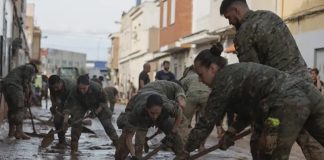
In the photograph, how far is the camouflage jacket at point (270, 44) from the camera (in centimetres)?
598

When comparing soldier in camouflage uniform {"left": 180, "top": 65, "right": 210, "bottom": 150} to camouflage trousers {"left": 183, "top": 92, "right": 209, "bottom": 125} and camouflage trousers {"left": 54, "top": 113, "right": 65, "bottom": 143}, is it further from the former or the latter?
camouflage trousers {"left": 54, "top": 113, "right": 65, "bottom": 143}

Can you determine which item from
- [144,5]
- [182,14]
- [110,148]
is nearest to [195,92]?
[110,148]

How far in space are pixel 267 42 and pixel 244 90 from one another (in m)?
0.86

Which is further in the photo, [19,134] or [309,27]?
[309,27]

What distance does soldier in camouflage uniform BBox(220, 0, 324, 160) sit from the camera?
235 inches

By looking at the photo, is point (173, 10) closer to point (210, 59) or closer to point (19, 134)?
point (19, 134)

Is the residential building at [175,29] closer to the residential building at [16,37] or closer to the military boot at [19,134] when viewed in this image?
the residential building at [16,37]

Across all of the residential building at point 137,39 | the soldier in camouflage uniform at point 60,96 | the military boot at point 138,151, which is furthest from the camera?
the residential building at point 137,39

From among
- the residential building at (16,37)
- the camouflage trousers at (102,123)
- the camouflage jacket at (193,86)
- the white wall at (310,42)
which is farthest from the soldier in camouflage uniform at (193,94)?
the residential building at (16,37)

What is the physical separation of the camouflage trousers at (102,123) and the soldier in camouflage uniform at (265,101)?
5.41 metres

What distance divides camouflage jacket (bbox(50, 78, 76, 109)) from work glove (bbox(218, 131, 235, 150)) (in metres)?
6.38

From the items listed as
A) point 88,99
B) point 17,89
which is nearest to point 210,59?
point 88,99

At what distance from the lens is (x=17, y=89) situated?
42.9ft

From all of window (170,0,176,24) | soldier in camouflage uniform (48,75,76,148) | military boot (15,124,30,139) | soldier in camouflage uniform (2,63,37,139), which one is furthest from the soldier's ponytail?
window (170,0,176,24)
